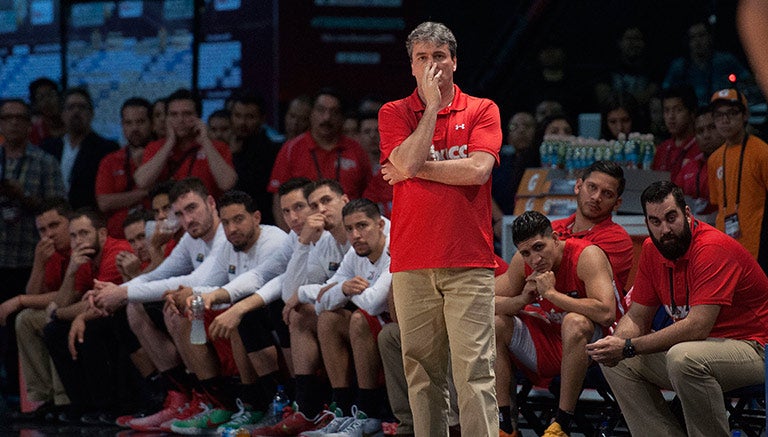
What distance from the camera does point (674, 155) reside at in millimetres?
7184

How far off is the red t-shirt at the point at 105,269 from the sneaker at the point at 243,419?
1.50 metres

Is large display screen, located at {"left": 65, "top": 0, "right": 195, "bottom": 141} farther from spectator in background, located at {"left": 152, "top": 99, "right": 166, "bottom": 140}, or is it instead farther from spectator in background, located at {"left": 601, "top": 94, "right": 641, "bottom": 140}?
spectator in background, located at {"left": 601, "top": 94, "right": 641, "bottom": 140}

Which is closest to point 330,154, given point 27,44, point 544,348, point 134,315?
point 134,315

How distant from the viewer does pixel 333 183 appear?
21.2 feet

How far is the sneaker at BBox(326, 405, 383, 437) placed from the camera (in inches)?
234

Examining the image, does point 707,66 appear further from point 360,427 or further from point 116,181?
point 116,181

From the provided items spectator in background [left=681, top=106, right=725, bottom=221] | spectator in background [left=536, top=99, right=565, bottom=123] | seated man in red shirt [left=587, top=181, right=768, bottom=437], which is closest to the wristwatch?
seated man in red shirt [left=587, top=181, right=768, bottom=437]

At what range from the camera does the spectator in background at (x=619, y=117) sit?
7.41m

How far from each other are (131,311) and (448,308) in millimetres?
3445

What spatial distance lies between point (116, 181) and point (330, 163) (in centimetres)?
177

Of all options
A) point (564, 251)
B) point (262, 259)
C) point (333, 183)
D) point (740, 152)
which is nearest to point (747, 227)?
point (740, 152)

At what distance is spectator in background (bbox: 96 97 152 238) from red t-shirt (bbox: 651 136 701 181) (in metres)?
3.63

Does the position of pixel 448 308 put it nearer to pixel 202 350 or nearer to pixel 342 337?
pixel 342 337

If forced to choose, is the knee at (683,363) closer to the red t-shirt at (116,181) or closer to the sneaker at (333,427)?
the sneaker at (333,427)
